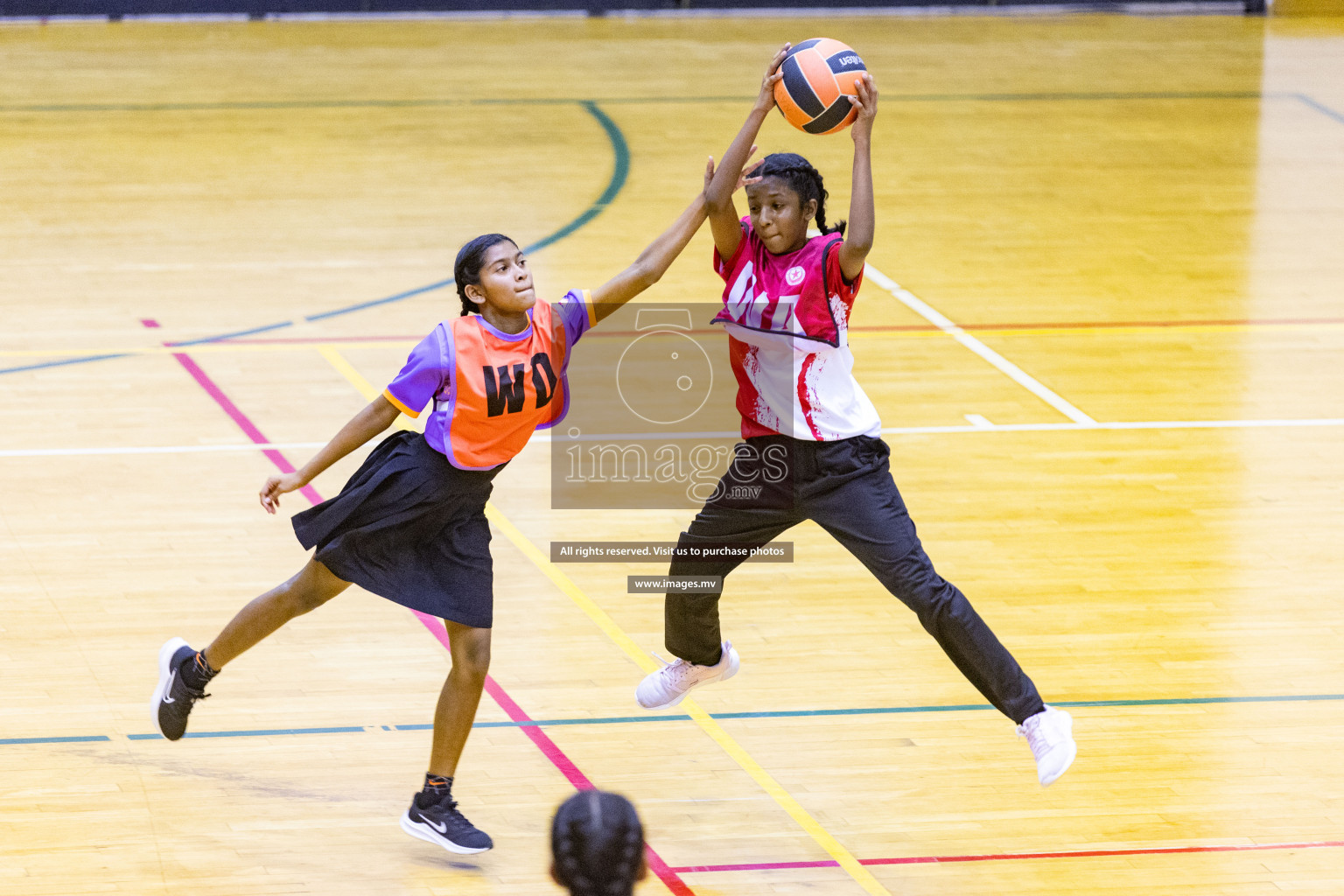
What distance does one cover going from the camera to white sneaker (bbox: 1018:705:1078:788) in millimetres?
4645

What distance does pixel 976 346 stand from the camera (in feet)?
31.2

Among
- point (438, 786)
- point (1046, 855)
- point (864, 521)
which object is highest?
point (864, 521)

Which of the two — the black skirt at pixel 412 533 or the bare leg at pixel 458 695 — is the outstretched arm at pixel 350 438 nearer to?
the black skirt at pixel 412 533

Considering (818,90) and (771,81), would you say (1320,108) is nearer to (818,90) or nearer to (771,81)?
(818,90)

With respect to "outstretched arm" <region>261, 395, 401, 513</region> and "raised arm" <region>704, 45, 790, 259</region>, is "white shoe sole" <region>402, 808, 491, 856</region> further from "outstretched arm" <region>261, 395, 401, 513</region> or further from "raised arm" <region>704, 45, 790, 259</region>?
"raised arm" <region>704, 45, 790, 259</region>

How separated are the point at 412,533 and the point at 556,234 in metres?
6.80

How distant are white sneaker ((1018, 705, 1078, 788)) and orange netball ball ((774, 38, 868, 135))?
1.74m

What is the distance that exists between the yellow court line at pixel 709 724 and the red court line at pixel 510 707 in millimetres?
457

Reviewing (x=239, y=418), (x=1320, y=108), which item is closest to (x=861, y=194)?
(x=239, y=418)

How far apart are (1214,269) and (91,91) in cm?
942

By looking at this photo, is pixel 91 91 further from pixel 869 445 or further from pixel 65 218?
pixel 869 445

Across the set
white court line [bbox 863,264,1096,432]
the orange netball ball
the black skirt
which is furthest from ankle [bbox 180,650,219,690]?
white court line [bbox 863,264,1096,432]

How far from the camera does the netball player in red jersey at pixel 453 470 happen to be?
4.57 metres

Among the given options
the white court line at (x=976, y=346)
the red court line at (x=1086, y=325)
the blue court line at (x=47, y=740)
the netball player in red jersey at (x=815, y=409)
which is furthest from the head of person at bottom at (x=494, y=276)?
the red court line at (x=1086, y=325)
